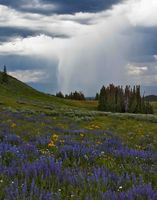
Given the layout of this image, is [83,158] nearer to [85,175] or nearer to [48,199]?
[85,175]

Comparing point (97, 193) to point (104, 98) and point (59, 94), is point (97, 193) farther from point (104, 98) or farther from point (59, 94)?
point (59, 94)

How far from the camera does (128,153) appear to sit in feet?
31.5

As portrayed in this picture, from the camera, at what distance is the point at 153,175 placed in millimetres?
6930

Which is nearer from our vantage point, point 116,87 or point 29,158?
point 29,158

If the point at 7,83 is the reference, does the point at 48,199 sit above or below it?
below

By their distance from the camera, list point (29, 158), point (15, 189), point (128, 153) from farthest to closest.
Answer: point (128, 153) < point (29, 158) < point (15, 189)

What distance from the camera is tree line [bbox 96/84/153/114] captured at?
351 ft

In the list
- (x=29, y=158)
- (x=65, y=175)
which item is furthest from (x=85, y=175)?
(x=29, y=158)

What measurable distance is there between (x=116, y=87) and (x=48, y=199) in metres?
114

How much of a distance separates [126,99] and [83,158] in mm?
102249

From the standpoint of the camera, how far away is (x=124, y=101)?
360ft

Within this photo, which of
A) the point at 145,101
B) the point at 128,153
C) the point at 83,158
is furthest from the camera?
the point at 145,101

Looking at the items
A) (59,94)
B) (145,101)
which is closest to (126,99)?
(145,101)

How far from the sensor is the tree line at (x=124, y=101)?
4212 inches
